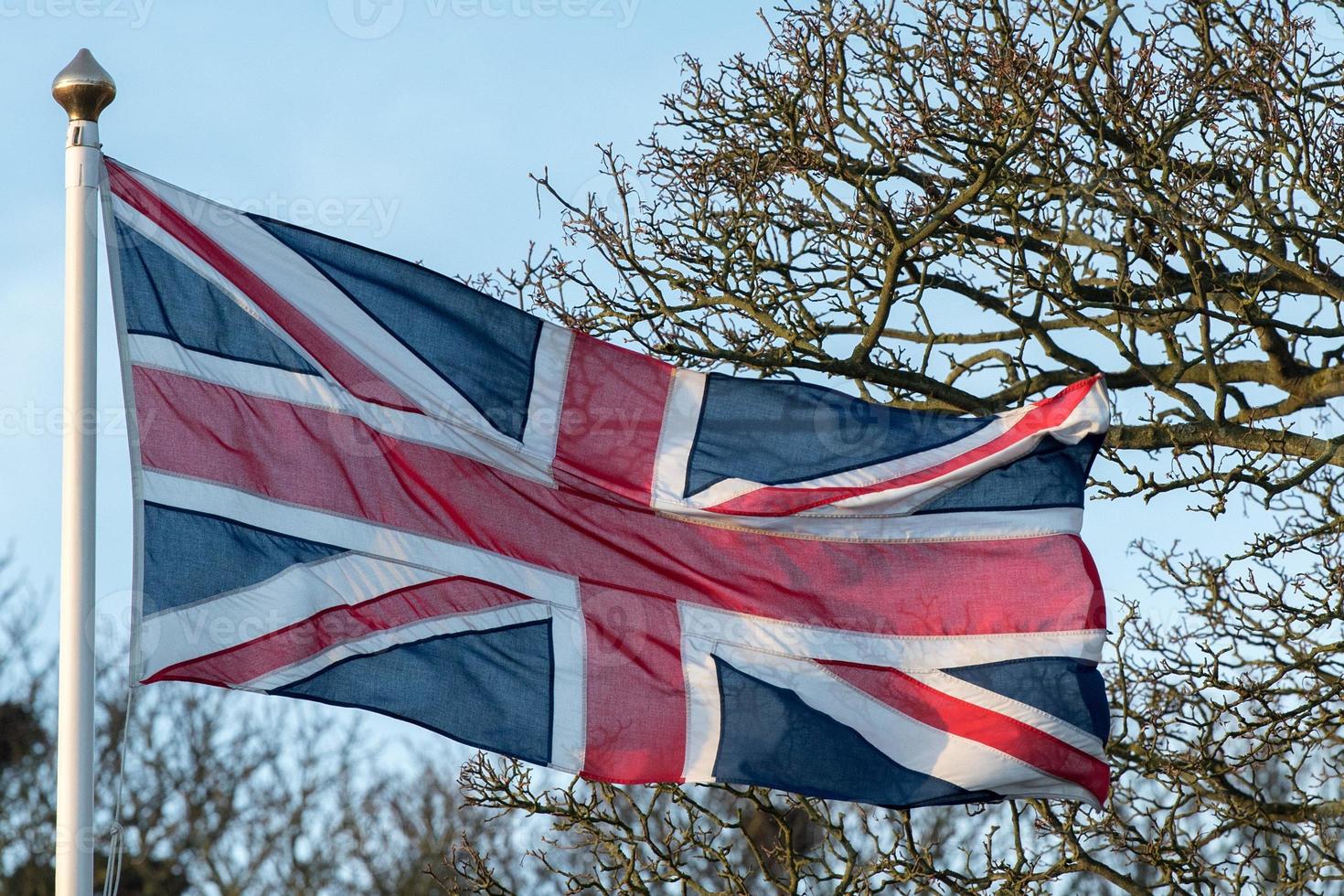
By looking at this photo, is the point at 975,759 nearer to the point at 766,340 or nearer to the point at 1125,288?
the point at 1125,288

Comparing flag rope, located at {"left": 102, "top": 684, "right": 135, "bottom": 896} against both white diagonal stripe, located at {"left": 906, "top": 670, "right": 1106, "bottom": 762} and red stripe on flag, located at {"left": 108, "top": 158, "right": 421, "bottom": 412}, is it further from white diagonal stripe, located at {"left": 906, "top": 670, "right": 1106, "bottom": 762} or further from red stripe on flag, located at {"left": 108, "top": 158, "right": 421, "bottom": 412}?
white diagonal stripe, located at {"left": 906, "top": 670, "right": 1106, "bottom": 762}

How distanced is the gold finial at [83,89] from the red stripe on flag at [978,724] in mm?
2899

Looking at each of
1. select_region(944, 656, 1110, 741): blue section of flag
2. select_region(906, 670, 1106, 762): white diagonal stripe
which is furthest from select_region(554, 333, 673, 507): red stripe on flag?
select_region(944, 656, 1110, 741): blue section of flag

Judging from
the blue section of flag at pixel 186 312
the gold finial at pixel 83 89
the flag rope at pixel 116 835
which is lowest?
the flag rope at pixel 116 835

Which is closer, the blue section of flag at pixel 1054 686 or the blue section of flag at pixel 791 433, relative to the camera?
the blue section of flag at pixel 1054 686

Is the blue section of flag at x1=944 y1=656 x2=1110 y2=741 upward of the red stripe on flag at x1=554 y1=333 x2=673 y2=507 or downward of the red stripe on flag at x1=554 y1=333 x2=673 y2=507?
downward

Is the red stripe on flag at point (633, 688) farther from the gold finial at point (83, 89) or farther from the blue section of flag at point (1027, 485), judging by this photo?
the gold finial at point (83, 89)

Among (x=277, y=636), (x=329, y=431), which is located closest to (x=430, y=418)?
(x=329, y=431)

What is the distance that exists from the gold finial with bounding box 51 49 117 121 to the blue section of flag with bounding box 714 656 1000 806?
2.67m

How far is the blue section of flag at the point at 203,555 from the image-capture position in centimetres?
486

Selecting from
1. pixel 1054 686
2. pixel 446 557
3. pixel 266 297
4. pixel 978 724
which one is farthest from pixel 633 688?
pixel 266 297

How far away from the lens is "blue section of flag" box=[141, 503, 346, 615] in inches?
191

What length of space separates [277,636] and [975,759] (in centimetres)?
232

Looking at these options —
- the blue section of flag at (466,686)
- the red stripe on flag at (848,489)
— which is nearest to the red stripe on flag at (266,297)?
the blue section of flag at (466,686)
